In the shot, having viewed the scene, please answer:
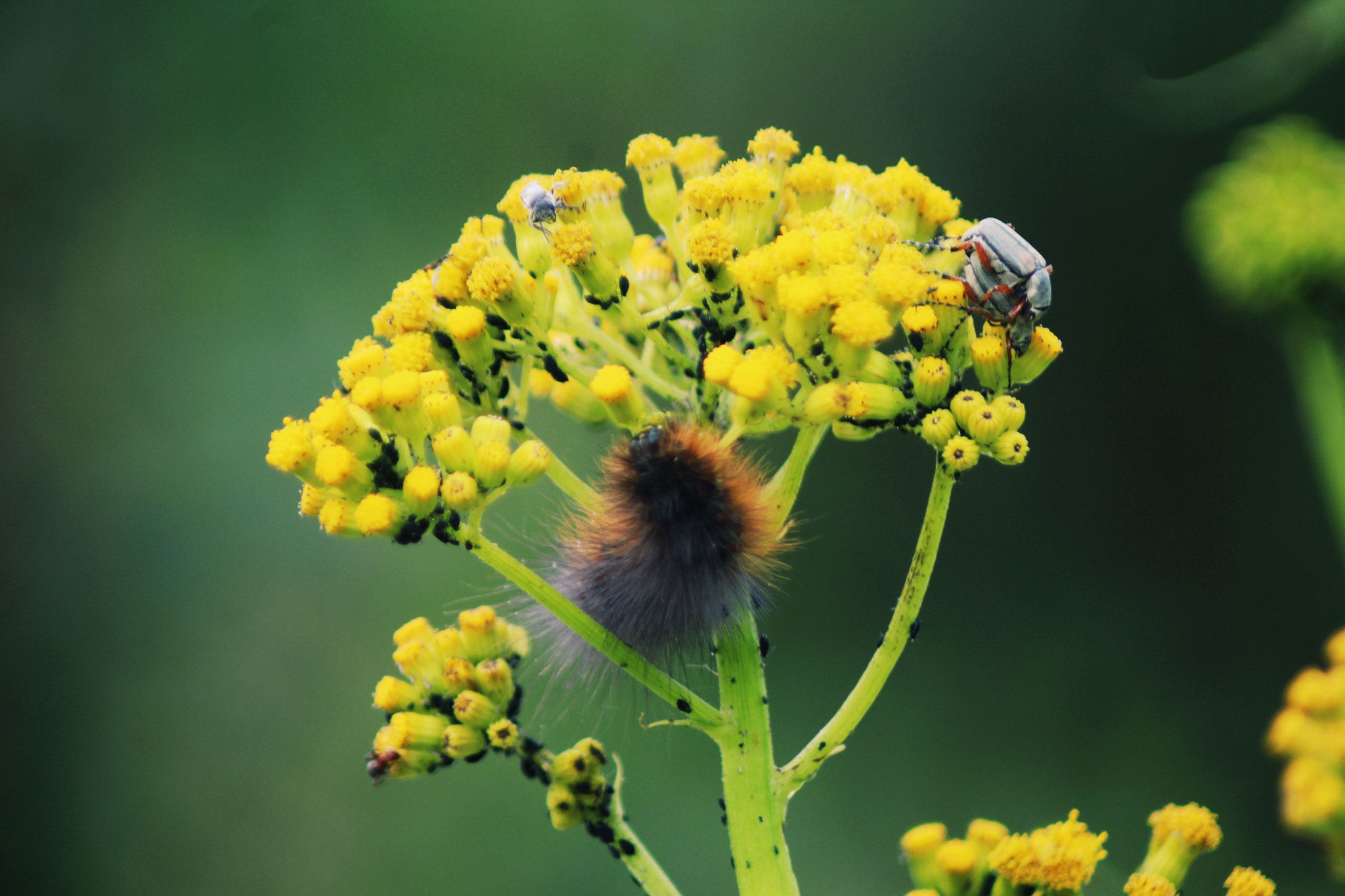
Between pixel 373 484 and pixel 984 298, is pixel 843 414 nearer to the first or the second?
pixel 984 298

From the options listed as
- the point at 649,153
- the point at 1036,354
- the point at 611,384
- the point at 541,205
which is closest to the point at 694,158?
the point at 649,153

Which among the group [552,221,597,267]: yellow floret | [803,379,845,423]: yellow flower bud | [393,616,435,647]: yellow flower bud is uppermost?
[552,221,597,267]: yellow floret

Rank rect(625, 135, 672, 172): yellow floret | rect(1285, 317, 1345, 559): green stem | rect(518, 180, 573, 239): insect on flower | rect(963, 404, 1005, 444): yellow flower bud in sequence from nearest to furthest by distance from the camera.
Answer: rect(1285, 317, 1345, 559): green stem → rect(963, 404, 1005, 444): yellow flower bud → rect(518, 180, 573, 239): insect on flower → rect(625, 135, 672, 172): yellow floret

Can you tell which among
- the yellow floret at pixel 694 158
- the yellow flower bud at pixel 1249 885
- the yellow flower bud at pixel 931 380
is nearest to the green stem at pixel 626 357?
the yellow floret at pixel 694 158

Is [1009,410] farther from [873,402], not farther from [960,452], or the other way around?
[873,402]

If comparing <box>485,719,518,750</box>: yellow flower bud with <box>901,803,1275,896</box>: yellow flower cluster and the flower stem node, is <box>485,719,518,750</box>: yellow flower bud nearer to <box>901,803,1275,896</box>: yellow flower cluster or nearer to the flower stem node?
<box>901,803,1275,896</box>: yellow flower cluster

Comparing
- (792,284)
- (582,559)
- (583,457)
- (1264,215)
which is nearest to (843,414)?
(792,284)

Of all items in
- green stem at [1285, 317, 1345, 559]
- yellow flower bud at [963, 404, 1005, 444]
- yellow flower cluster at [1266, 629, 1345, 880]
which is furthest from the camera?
yellow flower bud at [963, 404, 1005, 444]

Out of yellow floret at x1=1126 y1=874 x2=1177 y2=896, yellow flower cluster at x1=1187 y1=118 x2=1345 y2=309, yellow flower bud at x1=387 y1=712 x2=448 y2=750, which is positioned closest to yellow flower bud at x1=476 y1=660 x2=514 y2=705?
yellow flower bud at x1=387 y1=712 x2=448 y2=750
